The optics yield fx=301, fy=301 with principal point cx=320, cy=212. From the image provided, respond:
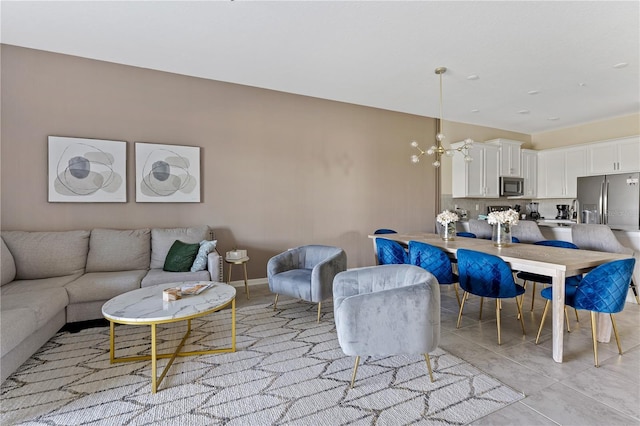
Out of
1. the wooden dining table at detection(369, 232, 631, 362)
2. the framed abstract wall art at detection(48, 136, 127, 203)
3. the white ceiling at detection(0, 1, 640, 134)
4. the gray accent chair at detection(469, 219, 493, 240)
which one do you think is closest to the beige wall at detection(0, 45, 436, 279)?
the framed abstract wall art at detection(48, 136, 127, 203)

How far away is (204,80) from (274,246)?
2568 millimetres

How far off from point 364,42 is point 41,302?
3.75 meters

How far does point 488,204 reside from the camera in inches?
262

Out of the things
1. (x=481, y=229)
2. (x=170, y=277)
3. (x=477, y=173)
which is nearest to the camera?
(x=170, y=277)

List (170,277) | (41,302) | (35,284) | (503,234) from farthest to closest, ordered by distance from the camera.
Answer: (503,234) < (170,277) < (35,284) < (41,302)

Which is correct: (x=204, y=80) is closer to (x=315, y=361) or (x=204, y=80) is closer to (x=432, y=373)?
(x=315, y=361)

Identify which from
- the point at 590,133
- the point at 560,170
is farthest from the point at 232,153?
the point at 590,133

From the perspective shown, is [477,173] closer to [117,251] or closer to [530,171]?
[530,171]

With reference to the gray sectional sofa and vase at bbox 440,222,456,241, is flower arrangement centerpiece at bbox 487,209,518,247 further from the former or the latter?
the gray sectional sofa

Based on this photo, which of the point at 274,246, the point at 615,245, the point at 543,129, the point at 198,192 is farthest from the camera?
the point at 543,129

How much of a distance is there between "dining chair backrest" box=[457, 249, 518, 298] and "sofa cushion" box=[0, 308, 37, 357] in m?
3.47

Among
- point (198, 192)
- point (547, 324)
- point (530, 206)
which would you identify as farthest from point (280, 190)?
point (530, 206)

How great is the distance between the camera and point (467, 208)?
639cm

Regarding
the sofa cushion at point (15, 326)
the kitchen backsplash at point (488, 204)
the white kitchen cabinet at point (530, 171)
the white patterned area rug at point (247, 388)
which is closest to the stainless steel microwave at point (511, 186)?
the white kitchen cabinet at point (530, 171)
